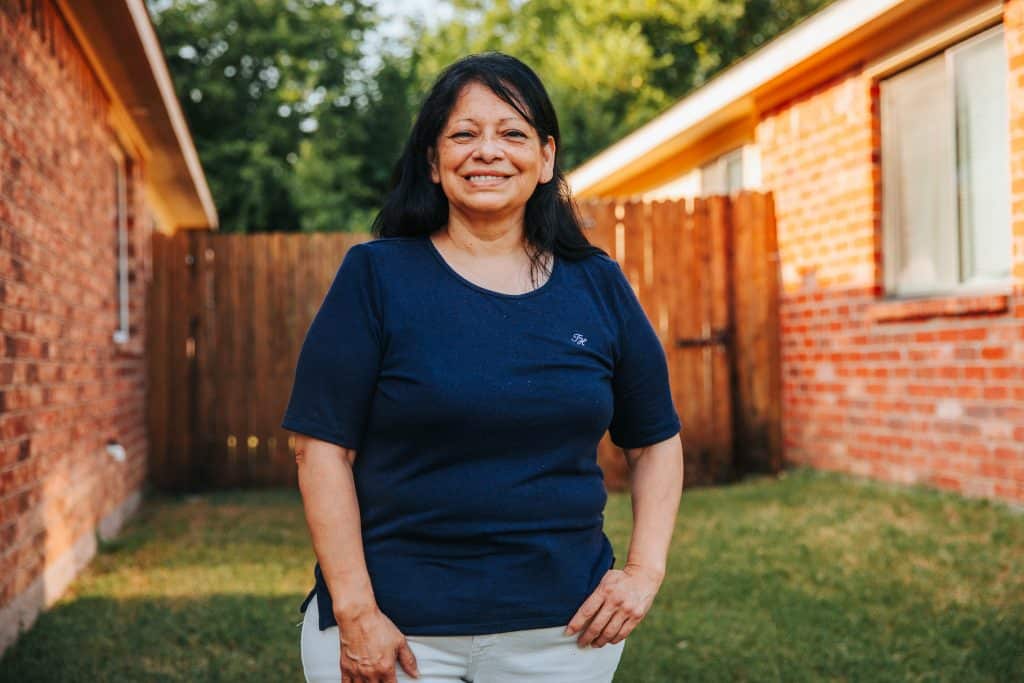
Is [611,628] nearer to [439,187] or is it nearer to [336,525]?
[336,525]

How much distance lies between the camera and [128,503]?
721 cm

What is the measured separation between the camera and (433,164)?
2.00 metres

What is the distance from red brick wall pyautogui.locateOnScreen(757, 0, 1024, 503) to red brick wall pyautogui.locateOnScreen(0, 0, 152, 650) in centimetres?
483

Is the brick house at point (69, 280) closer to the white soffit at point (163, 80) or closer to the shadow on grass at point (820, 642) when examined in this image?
the white soffit at point (163, 80)

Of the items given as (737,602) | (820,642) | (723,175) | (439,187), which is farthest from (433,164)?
(723,175)

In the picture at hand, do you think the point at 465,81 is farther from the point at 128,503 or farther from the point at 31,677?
the point at 128,503

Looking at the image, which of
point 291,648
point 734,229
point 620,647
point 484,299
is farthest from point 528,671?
point 734,229

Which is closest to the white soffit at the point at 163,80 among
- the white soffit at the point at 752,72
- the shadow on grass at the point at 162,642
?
the white soffit at the point at 752,72

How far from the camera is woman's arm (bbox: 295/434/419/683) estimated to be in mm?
1683

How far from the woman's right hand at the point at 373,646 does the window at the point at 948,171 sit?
4993mm

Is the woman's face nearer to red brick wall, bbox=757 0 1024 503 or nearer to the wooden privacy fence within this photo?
red brick wall, bbox=757 0 1024 503

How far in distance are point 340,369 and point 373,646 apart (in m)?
0.46

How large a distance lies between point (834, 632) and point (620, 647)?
2573mm

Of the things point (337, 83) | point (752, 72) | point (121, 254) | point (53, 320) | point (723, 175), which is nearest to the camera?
point (53, 320)
